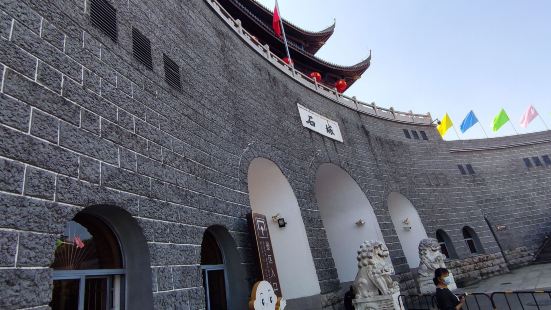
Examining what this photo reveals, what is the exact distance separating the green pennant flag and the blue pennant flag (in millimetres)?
1377

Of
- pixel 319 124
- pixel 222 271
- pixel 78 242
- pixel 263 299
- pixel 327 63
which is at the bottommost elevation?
pixel 263 299

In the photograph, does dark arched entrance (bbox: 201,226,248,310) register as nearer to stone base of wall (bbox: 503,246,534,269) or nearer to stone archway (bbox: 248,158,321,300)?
stone archway (bbox: 248,158,321,300)

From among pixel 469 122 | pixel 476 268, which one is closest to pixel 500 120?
pixel 469 122

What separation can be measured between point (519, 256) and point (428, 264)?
9897 mm

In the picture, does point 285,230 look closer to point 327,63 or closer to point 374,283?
point 374,283

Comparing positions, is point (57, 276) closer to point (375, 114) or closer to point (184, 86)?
point (184, 86)

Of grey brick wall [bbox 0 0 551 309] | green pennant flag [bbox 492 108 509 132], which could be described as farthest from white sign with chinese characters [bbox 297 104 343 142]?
green pennant flag [bbox 492 108 509 132]

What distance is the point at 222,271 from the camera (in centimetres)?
493

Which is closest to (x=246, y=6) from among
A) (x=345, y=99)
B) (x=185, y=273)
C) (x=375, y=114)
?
(x=345, y=99)

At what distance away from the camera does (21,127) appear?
101 inches

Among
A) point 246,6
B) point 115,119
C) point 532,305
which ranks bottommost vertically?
point 532,305

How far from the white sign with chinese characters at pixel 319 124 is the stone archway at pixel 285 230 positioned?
2.40 m

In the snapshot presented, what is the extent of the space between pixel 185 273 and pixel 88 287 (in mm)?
1018

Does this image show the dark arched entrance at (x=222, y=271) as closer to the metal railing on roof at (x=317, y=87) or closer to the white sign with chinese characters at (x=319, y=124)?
the white sign with chinese characters at (x=319, y=124)
